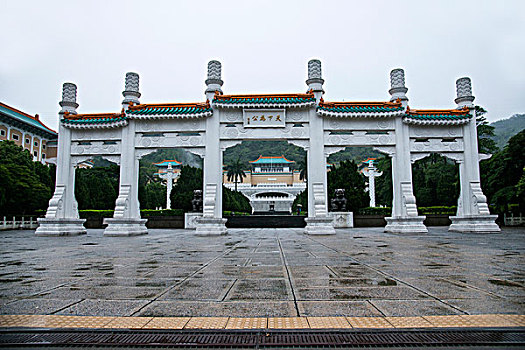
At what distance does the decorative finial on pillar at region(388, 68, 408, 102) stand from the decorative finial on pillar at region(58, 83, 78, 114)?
1412 cm

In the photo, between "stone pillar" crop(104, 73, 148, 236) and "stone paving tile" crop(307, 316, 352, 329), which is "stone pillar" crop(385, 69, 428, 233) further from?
"stone paving tile" crop(307, 316, 352, 329)

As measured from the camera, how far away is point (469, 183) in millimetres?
14836

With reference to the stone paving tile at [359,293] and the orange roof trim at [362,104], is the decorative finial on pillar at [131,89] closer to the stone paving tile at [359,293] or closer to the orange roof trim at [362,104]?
the orange roof trim at [362,104]

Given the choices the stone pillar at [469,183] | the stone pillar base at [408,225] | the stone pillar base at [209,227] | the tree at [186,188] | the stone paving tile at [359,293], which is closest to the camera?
the stone paving tile at [359,293]

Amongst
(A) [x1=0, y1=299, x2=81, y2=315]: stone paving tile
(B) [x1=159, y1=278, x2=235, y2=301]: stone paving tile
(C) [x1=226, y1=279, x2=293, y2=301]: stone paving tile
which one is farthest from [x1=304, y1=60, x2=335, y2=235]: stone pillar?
(A) [x1=0, y1=299, x2=81, y2=315]: stone paving tile

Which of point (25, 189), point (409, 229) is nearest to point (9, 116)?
point (25, 189)

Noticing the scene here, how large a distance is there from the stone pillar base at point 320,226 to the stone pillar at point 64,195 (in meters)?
9.50

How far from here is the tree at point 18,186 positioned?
1941 centimetres

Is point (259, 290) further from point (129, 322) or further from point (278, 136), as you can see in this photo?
point (278, 136)

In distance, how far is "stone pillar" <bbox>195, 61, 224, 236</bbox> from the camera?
1403 centimetres

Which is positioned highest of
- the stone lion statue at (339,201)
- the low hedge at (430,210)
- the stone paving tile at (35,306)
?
the stone lion statue at (339,201)

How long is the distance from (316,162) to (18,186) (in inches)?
669

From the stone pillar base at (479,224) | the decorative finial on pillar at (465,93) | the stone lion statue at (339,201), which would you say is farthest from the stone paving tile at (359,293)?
the stone lion statue at (339,201)

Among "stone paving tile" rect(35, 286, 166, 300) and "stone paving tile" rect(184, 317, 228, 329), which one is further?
"stone paving tile" rect(35, 286, 166, 300)
